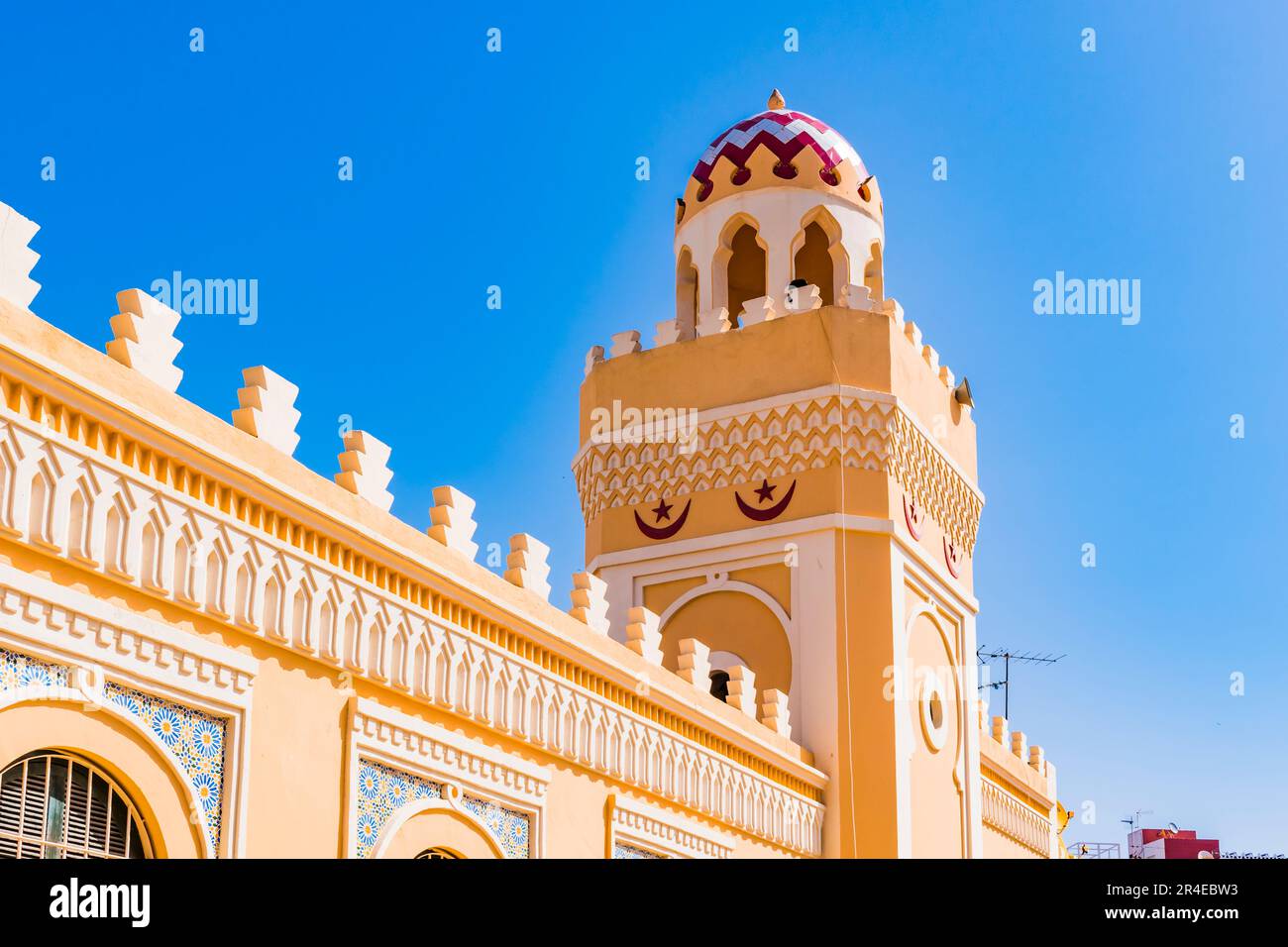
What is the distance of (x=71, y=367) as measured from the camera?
7230 millimetres

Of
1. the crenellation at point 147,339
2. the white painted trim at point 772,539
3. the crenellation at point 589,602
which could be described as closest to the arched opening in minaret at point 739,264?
the white painted trim at point 772,539

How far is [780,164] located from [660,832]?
728 cm

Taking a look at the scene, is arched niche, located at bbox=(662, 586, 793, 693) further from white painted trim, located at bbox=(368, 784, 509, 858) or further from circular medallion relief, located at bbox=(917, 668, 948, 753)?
white painted trim, located at bbox=(368, 784, 509, 858)

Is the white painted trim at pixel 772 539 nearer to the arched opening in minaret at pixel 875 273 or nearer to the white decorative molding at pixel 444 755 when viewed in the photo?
the arched opening in minaret at pixel 875 273

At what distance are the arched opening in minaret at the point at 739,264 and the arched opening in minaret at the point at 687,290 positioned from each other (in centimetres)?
33

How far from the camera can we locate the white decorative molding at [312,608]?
7.11 meters

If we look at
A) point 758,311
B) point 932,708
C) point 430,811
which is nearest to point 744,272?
point 758,311

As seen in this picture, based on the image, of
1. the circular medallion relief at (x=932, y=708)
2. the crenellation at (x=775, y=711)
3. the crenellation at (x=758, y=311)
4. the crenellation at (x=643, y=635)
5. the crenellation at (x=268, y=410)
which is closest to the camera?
the crenellation at (x=268, y=410)

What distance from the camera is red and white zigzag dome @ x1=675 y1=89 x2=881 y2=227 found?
652 inches

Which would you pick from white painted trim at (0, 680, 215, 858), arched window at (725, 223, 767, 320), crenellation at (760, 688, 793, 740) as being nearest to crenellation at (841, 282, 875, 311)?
arched window at (725, 223, 767, 320)
